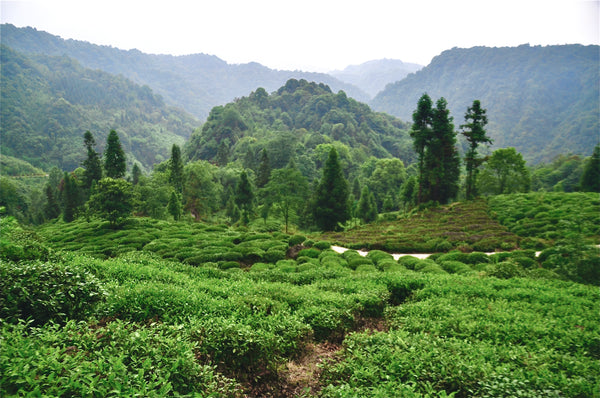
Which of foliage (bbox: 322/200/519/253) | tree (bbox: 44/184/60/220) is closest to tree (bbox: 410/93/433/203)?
foliage (bbox: 322/200/519/253)

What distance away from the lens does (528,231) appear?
21281 mm

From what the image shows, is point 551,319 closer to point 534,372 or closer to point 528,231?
point 534,372

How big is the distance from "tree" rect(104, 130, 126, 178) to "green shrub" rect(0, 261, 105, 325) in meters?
33.8

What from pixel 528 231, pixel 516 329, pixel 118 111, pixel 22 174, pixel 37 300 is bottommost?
pixel 22 174

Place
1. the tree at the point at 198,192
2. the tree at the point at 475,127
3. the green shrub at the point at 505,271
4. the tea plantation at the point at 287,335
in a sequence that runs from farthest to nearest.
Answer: the tree at the point at 198,192, the tree at the point at 475,127, the green shrub at the point at 505,271, the tea plantation at the point at 287,335

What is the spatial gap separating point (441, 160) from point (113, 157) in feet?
128

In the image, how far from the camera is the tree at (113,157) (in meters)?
33.9

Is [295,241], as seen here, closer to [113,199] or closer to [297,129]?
[113,199]

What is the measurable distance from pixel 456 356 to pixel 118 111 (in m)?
227

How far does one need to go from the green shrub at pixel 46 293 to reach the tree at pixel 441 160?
120 ft

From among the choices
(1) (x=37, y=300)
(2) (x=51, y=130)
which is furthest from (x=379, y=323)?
(2) (x=51, y=130)

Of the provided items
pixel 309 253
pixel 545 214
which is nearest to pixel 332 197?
pixel 309 253

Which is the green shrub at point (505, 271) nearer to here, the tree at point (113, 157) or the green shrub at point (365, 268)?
the green shrub at point (365, 268)

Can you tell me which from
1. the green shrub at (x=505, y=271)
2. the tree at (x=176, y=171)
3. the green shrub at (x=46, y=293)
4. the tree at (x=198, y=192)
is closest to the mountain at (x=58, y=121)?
the tree at (x=198, y=192)
